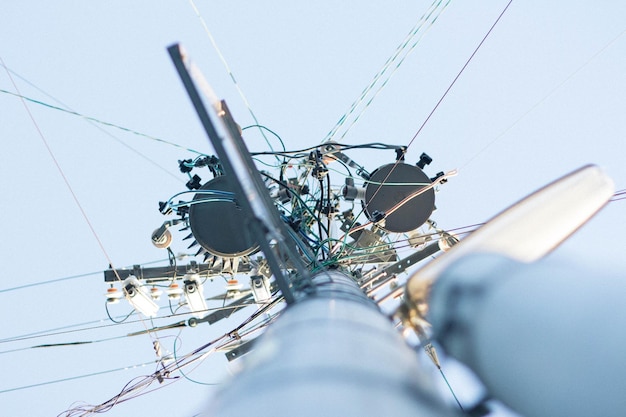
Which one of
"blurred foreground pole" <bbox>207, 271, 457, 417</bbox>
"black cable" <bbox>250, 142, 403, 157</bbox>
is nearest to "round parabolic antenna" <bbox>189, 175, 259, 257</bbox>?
"black cable" <bbox>250, 142, 403, 157</bbox>

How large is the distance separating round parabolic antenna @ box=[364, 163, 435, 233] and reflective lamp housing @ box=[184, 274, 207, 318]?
145cm

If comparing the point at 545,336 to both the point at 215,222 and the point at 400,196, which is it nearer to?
the point at 215,222

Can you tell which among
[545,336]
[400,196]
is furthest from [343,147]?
[545,336]

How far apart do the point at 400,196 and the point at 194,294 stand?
1.77 meters

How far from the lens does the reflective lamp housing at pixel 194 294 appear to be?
3867 millimetres

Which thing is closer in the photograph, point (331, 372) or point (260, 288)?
point (331, 372)

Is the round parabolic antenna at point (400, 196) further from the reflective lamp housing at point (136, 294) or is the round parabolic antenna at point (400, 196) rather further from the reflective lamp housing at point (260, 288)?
the reflective lamp housing at point (136, 294)

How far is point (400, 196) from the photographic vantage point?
366 cm

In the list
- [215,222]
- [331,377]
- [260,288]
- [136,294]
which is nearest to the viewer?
[331,377]

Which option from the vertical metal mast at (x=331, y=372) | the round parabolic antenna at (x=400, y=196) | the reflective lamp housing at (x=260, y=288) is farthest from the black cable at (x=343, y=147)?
the vertical metal mast at (x=331, y=372)

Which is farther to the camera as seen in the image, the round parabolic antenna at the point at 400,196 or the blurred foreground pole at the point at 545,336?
the round parabolic antenna at the point at 400,196

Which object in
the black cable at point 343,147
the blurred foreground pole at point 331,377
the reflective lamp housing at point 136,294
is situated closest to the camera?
the blurred foreground pole at point 331,377

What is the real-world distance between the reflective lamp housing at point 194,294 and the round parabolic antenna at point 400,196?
145cm

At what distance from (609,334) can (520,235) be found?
41cm
